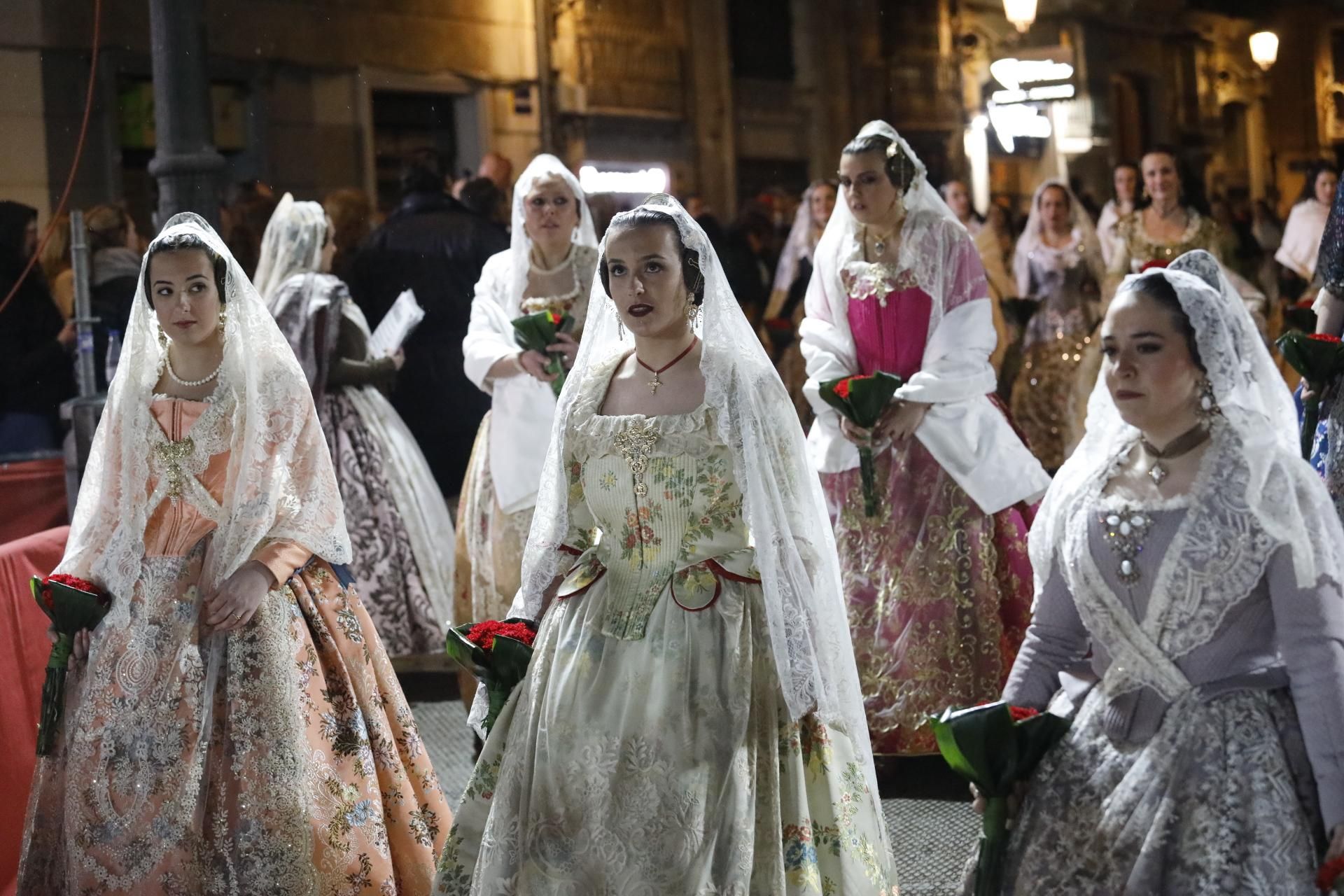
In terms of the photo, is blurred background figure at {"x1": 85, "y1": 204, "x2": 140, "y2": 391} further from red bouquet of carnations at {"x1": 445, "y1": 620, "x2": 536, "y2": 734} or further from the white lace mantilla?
the white lace mantilla

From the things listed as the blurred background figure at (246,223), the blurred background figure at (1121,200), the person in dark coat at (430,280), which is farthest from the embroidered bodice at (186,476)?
the blurred background figure at (1121,200)

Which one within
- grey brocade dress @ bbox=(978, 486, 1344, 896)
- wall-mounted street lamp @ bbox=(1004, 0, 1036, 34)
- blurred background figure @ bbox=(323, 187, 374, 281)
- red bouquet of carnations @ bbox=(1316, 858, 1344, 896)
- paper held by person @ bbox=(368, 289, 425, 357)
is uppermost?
wall-mounted street lamp @ bbox=(1004, 0, 1036, 34)

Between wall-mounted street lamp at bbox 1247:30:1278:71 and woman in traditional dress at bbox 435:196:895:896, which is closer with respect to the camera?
woman in traditional dress at bbox 435:196:895:896

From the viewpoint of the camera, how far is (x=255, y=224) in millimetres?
8258

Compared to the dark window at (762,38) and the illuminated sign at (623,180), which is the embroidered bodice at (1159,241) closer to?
the illuminated sign at (623,180)

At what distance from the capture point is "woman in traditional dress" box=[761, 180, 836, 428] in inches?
370

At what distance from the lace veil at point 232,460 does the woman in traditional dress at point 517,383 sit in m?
1.60

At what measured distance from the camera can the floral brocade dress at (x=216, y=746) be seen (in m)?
3.80

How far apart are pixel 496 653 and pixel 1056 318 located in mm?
6285

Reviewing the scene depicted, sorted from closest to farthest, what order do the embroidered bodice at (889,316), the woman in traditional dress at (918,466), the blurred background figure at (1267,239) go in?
1. the woman in traditional dress at (918,466)
2. the embroidered bodice at (889,316)
3. the blurred background figure at (1267,239)

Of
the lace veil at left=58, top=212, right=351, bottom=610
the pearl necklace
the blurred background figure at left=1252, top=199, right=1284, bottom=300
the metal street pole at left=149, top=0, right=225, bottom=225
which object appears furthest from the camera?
the blurred background figure at left=1252, top=199, right=1284, bottom=300

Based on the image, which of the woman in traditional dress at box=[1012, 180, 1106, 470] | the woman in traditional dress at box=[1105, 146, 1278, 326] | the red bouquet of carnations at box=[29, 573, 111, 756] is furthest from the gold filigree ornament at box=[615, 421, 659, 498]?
the woman in traditional dress at box=[1012, 180, 1106, 470]

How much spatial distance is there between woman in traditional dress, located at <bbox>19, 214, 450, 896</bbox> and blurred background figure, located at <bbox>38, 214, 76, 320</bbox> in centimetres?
361

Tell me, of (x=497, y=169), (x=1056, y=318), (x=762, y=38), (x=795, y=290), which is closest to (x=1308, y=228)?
(x=1056, y=318)
